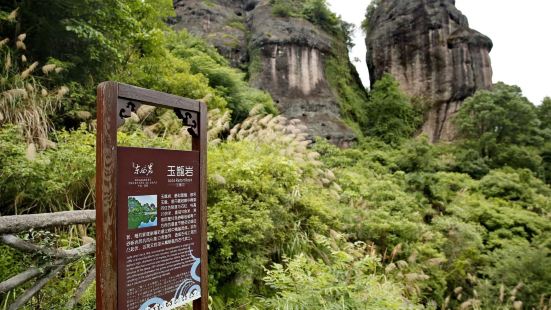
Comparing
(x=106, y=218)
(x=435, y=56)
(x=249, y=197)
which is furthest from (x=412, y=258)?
(x=435, y=56)

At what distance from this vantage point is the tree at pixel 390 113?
54.0ft

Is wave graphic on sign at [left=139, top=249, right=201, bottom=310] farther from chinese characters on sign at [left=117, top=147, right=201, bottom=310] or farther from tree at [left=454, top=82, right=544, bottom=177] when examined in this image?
tree at [left=454, top=82, right=544, bottom=177]

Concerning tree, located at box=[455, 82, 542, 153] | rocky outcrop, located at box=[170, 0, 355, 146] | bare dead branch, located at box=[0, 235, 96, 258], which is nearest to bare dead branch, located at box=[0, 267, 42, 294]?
bare dead branch, located at box=[0, 235, 96, 258]

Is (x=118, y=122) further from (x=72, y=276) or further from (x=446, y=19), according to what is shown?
(x=446, y=19)

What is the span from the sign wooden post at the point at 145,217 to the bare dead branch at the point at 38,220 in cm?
70

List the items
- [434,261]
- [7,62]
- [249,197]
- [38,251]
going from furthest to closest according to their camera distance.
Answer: [434,261] < [7,62] < [249,197] < [38,251]

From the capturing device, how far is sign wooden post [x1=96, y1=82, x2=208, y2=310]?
1.59 metres

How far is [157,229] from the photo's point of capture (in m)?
1.78

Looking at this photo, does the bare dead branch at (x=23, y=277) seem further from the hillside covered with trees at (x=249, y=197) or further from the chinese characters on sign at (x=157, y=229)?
the chinese characters on sign at (x=157, y=229)

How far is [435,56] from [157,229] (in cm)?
1946

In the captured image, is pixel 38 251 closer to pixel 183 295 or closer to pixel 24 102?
pixel 183 295

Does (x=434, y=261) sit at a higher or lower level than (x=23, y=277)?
lower

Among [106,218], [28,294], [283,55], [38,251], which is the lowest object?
[28,294]

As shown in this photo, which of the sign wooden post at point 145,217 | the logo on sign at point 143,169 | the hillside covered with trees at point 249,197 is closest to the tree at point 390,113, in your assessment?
the hillside covered with trees at point 249,197
